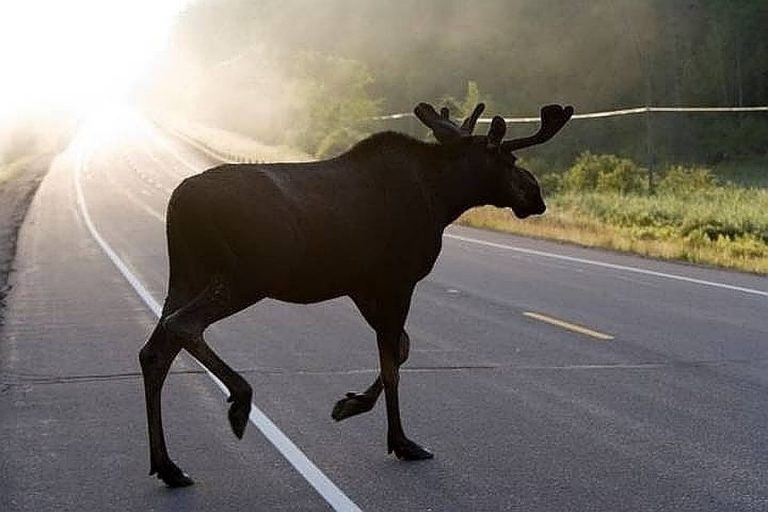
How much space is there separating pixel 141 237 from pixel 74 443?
55.1 ft

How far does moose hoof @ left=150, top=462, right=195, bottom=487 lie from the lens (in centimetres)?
646

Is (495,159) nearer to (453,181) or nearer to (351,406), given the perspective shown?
(453,181)

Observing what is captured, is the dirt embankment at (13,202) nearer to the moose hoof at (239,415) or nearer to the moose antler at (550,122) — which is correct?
the moose antler at (550,122)

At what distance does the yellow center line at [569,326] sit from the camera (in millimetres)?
11672

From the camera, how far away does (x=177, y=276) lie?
643 centimetres

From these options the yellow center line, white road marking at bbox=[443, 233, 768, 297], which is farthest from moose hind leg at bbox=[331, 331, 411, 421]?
white road marking at bbox=[443, 233, 768, 297]

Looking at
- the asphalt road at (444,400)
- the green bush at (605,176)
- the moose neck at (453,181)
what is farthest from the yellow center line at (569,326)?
the green bush at (605,176)

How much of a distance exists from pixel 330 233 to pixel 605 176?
115 ft

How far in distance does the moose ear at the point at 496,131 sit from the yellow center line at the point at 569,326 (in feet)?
15.7

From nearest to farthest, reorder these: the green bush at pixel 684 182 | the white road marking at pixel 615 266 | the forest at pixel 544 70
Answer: the white road marking at pixel 615 266 → the green bush at pixel 684 182 → the forest at pixel 544 70

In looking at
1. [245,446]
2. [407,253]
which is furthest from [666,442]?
[245,446]

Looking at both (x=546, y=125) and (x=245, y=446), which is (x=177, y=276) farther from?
(x=546, y=125)

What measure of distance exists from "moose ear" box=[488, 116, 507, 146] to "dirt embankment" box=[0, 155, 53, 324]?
7.85 m

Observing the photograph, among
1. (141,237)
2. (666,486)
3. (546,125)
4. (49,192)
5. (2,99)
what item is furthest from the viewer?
(2,99)
